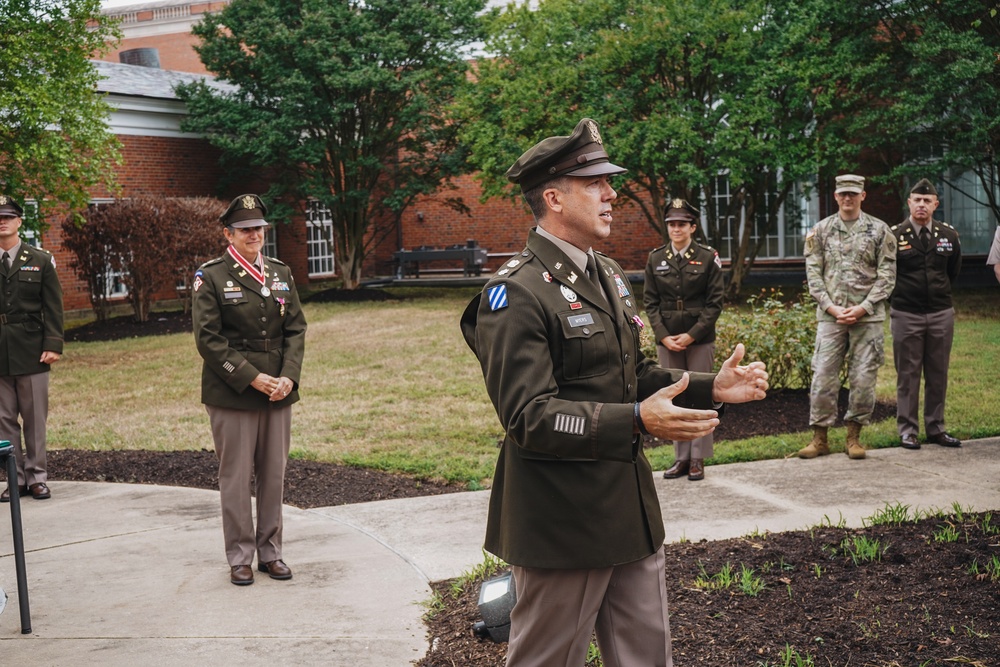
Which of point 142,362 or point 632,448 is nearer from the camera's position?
point 632,448

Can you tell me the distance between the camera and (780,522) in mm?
6141

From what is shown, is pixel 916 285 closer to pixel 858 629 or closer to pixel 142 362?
pixel 858 629

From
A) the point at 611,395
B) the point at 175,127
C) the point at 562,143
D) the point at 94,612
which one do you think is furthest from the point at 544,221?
the point at 175,127

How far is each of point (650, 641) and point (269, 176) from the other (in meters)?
26.8

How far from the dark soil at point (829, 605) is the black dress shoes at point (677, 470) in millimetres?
2113

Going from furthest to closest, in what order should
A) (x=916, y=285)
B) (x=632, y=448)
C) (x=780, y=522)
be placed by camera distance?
(x=916, y=285) → (x=780, y=522) → (x=632, y=448)

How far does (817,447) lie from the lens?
26.9 ft

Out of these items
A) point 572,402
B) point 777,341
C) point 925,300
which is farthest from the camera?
point 777,341

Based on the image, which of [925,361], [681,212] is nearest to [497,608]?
[681,212]

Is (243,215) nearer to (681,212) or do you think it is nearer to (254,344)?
(254,344)

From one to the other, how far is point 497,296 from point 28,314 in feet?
19.7

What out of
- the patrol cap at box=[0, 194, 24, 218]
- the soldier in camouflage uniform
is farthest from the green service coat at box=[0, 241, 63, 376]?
the soldier in camouflage uniform

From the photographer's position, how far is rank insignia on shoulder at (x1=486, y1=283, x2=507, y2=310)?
3006 mm

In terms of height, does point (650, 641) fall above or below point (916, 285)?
below
